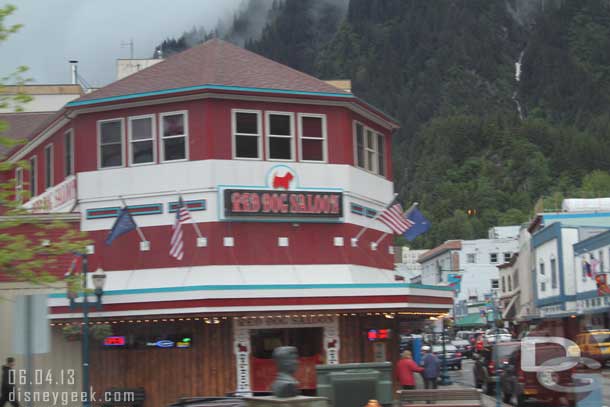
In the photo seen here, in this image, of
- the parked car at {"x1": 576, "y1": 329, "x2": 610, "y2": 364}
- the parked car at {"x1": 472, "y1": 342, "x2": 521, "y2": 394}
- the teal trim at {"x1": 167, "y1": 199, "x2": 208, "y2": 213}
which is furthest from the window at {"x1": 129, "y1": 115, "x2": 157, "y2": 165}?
the parked car at {"x1": 576, "y1": 329, "x2": 610, "y2": 364}

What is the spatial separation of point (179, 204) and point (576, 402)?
1280 cm

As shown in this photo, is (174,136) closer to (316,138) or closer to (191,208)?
(191,208)

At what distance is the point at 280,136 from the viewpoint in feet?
112

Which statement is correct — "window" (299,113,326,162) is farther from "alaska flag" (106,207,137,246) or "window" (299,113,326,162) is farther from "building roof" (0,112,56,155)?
"building roof" (0,112,56,155)

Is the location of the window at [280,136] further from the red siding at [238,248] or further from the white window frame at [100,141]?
the white window frame at [100,141]

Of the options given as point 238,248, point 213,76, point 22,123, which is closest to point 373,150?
point 213,76

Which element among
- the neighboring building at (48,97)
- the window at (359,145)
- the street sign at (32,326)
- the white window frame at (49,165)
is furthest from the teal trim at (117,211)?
the street sign at (32,326)

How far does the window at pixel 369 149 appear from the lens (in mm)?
36188

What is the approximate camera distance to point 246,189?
3316 cm

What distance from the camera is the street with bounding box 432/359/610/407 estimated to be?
33.9 meters

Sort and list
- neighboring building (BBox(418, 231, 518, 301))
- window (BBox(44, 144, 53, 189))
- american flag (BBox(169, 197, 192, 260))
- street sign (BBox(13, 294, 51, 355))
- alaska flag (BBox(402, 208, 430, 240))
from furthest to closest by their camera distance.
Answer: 1. neighboring building (BBox(418, 231, 518, 301))
2. window (BBox(44, 144, 53, 189))
3. alaska flag (BBox(402, 208, 430, 240))
4. american flag (BBox(169, 197, 192, 260))
5. street sign (BBox(13, 294, 51, 355))

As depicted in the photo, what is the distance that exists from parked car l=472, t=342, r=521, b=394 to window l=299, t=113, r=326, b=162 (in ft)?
27.4

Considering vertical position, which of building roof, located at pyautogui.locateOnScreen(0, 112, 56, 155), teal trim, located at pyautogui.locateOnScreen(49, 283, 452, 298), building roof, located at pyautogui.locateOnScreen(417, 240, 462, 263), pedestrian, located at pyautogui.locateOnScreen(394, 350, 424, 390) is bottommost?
pedestrian, located at pyautogui.locateOnScreen(394, 350, 424, 390)

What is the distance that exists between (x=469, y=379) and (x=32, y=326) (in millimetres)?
36608
